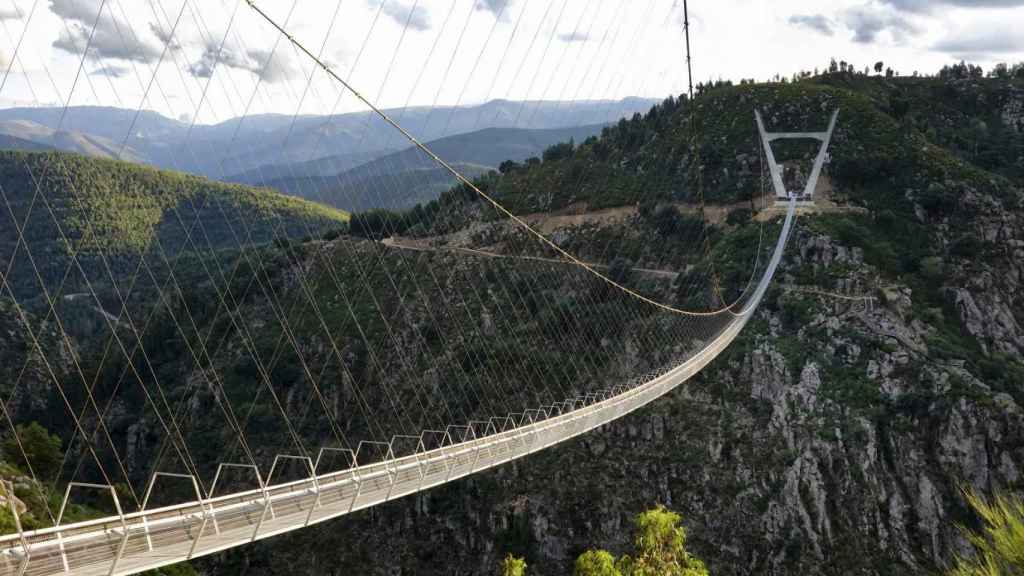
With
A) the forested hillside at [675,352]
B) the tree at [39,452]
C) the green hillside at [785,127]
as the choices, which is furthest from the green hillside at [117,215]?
the tree at [39,452]

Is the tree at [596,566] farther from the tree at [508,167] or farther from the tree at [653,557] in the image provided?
the tree at [508,167]

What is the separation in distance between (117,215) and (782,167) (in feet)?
250

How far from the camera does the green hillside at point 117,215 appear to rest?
82.9m

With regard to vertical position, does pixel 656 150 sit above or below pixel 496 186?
above

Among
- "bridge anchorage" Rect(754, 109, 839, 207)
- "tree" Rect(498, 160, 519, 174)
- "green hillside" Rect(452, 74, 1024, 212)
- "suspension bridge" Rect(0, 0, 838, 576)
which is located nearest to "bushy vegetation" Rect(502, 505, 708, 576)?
"suspension bridge" Rect(0, 0, 838, 576)

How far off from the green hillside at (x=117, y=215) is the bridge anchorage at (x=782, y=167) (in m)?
43.7

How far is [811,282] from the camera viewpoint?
133 ft

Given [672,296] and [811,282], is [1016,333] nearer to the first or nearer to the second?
[811,282]

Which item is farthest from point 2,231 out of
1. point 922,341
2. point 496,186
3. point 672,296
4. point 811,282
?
point 922,341

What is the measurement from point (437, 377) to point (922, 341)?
23357 mm

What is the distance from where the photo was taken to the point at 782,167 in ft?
173

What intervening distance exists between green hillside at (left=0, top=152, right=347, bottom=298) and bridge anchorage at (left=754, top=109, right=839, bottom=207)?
43.7 meters

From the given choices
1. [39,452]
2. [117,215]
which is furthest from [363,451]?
[117,215]

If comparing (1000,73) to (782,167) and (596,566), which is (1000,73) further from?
(596,566)
